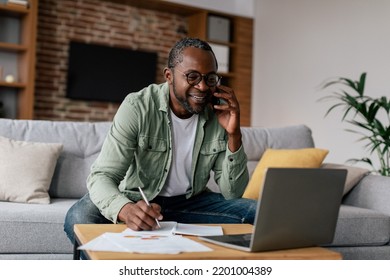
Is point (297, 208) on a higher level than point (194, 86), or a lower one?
lower

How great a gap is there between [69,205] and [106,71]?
3.80 meters

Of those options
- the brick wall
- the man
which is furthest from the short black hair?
the brick wall

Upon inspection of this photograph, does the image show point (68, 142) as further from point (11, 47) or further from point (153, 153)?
point (11, 47)

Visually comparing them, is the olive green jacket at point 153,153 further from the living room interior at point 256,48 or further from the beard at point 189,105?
the living room interior at point 256,48

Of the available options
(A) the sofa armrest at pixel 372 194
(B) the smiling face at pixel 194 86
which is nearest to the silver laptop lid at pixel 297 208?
(B) the smiling face at pixel 194 86

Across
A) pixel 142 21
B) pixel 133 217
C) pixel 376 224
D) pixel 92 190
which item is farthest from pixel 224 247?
pixel 142 21

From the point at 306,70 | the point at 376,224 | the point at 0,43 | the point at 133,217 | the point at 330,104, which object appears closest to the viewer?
the point at 133,217

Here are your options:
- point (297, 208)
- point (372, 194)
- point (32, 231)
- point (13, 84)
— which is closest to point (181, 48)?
point (297, 208)

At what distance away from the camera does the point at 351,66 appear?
562 cm

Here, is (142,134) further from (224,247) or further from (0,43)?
(0,43)

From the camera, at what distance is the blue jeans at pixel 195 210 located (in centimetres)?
196

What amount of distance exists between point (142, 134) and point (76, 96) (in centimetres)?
419

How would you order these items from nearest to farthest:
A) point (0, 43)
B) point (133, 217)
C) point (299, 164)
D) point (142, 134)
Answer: point (133, 217) < point (142, 134) < point (299, 164) < point (0, 43)

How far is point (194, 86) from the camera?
191 cm
